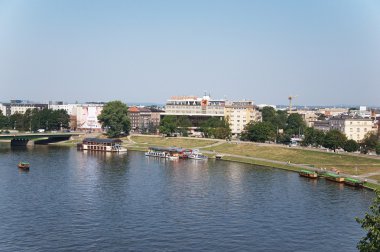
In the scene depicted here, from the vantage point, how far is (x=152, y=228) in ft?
218

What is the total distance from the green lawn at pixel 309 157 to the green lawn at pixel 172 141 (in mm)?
10883

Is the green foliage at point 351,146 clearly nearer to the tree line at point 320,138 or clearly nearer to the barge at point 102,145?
the tree line at point 320,138

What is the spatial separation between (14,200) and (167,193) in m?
26.2

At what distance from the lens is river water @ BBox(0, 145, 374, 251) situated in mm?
60938

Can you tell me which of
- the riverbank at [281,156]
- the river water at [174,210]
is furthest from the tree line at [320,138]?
the river water at [174,210]

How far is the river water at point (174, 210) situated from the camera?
200ft

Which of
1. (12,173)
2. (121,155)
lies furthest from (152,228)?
(121,155)

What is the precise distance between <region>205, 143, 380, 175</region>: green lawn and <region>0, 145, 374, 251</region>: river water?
1340cm

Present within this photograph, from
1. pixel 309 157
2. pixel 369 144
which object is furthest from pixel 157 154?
pixel 369 144

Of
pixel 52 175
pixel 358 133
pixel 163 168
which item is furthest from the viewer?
pixel 358 133

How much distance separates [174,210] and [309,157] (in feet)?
220

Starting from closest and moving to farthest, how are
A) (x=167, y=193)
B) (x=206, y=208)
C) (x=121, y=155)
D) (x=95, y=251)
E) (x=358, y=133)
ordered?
(x=95, y=251)
(x=206, y=208)
(x=167, y=193)
(x=121, y=155)
(x=358, y=133)

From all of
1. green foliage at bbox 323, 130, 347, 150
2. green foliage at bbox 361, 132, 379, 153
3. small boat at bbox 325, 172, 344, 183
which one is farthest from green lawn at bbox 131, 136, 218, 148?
small boat at bbox 325, 172, 344, 183

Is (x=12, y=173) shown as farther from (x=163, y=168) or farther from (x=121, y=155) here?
(x=121, y=155)
